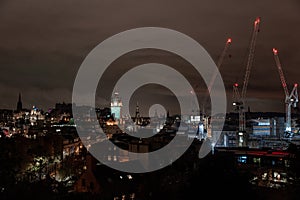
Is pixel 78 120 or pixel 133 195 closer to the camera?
pixel 133 195

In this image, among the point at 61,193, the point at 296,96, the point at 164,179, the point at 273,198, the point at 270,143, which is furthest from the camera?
the point at 296,96

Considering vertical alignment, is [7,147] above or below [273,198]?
above

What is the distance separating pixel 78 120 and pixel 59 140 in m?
31.0

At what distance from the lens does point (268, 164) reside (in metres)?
16.5

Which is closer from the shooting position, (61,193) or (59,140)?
(61,193)

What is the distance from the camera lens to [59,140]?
17312mm

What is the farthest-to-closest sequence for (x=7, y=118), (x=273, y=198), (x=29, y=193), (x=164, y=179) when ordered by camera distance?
(x=7, y=118) < (x=164, y=179) < (x=273, y=198) < (x=29, y=193)

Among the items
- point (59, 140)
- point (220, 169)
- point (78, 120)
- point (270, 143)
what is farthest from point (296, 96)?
point (220, 169)

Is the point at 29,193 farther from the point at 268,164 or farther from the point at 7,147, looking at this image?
the point at 268,164

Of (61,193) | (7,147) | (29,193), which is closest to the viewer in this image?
(29,193)

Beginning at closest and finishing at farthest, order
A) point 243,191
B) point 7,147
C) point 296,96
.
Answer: point 243,191 → point 7,147 → point 296,96

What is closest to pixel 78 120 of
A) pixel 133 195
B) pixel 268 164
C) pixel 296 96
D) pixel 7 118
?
pixel 7 118

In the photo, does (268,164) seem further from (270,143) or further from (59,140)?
(270,143)

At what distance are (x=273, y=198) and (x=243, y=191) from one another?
3.33 meters
